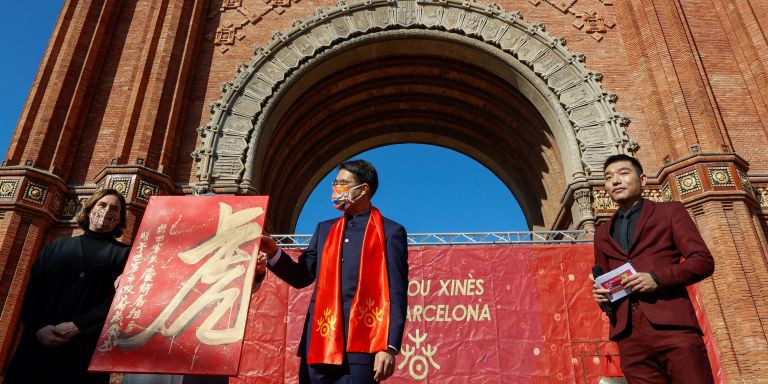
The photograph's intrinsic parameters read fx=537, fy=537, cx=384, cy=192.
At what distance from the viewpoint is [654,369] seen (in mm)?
2785

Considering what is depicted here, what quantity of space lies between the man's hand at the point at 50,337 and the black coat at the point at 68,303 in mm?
44

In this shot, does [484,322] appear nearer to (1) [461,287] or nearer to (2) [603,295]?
(1) [461,287]

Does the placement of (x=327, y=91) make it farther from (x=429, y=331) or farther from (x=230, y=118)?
(x=429, y=331)

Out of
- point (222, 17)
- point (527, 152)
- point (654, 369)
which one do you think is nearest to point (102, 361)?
point (654, 369)

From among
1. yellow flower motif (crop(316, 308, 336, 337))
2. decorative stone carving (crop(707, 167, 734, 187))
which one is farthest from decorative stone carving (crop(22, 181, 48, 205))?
decorative stone carving (crop(707, 167, 734, 187))

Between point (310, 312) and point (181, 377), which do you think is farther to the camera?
point (181, 377)

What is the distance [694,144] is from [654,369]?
7.55 metres

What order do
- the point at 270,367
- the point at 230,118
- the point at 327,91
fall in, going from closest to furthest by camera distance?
the point at 270,367, the point at 230,118, the point at 327,91

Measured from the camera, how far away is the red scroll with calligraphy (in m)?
3.09

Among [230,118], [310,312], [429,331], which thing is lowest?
[310,312]

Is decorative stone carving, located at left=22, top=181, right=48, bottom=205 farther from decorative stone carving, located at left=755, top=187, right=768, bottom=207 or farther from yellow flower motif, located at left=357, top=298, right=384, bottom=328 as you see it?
decorative stone carving, located at left=755, top=187, right=768, bottom=207

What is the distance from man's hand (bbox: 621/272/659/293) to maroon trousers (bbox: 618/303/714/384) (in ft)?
0.50

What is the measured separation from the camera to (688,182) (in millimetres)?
8711

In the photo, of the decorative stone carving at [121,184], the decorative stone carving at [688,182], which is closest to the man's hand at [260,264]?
the decorative stone carving at [121,184]
